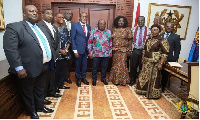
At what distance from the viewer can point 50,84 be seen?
2611mm

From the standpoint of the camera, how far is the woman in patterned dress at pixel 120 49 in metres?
3.19

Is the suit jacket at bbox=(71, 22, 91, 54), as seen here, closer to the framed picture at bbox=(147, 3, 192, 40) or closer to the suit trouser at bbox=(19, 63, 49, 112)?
the suit trouser at bbox=(19, 63, 49, 112)

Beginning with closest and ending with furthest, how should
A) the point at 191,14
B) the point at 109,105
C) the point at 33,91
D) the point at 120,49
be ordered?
the point at 33,91, the point at 109,105, the point at 120,49, the point at 191,14

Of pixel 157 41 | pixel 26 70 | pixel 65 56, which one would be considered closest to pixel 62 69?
pixel 65 56

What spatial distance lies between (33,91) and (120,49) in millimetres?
1893

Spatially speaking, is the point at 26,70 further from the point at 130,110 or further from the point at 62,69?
the point at 130,110

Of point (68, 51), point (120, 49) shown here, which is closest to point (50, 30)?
point (68, 51)

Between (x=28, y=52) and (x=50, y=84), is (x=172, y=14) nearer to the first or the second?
(x=50, y=84)

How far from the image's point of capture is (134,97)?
287cm

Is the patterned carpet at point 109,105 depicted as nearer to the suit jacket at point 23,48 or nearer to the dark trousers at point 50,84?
the dark trousers at point 50,84

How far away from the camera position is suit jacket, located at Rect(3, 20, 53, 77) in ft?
5.21

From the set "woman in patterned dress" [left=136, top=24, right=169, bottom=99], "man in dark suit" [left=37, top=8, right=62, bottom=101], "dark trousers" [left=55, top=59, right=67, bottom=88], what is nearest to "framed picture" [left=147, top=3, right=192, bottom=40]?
"woman in patterned dress" [left=136, top=24, right=169, bottom=99]

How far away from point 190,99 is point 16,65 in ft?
6.94

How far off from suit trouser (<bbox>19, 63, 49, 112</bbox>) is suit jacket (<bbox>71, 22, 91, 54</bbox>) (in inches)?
45.5
